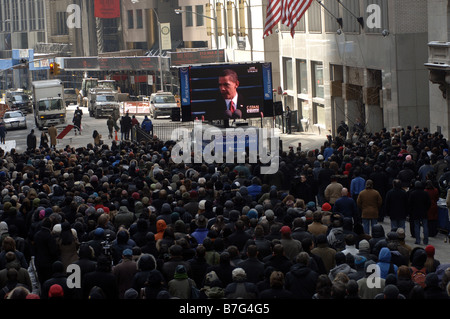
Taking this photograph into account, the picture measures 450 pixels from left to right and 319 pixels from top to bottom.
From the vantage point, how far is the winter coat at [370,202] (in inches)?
746

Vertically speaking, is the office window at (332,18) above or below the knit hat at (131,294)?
above

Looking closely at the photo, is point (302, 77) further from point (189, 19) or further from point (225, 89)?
point (189, 19)

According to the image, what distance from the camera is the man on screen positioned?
36000 mm

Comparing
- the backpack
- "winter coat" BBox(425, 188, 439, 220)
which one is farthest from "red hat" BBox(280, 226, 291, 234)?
"winter coat" BBox(425, 188, 439, 220)

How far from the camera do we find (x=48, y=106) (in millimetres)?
56062

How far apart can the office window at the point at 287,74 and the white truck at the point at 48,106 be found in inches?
563

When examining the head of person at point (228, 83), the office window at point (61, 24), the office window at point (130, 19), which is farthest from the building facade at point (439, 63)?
the office window at point (61, 24)

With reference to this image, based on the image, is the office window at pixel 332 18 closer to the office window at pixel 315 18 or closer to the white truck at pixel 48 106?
the office window at pixel 315 18

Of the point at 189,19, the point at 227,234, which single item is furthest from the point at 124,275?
the point at 189,19

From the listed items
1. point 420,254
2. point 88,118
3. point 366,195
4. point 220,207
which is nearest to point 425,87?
point 366,195

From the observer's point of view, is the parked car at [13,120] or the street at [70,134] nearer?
the street at [70,134]
